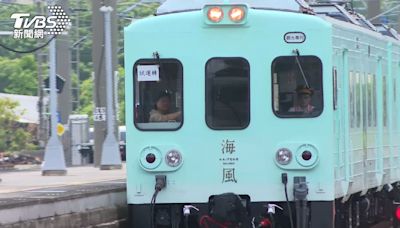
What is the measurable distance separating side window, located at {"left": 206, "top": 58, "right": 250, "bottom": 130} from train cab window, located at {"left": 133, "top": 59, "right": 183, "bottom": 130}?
1.06 ft

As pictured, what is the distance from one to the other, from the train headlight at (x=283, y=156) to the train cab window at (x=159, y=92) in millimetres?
1094

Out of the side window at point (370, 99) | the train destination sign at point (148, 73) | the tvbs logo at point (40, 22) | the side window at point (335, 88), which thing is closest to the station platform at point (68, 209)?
the train destination sign at point (148, 73)

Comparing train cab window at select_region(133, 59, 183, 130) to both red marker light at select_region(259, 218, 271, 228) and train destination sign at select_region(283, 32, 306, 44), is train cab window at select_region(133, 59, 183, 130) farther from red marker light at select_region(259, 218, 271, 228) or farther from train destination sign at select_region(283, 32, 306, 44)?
red marker light at select_region(259, 218, 271, 228)

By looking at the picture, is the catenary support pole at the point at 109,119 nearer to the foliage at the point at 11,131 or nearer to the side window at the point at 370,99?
the foliage at the point at 11,131

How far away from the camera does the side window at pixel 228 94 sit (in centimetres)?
1079

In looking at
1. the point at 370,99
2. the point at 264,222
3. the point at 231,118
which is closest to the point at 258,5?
the point at 231,118

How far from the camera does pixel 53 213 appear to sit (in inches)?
424

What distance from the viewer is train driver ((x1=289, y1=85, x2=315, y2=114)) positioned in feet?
35.3

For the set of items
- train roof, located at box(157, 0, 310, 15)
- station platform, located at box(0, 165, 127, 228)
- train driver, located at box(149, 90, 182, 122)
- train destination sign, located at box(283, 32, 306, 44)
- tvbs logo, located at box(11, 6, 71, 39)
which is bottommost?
station platform, located at box(0, 165, 127, 228)

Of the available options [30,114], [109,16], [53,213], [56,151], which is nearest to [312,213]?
[53,213]

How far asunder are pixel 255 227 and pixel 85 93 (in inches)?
2607

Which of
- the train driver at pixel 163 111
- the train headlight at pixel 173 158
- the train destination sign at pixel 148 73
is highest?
the train destination sign at pixel 148 73

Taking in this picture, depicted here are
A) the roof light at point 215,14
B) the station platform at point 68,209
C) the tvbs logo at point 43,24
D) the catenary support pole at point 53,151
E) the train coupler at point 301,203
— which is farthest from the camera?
the tvbs logo at point 43,24

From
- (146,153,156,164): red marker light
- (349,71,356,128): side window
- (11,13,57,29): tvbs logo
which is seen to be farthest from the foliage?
(146,153,156,164): red marker light
